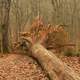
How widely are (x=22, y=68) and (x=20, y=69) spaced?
0.49ft

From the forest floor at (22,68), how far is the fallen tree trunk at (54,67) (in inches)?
15.5

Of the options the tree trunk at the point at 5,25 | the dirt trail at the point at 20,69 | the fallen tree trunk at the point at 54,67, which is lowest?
the dirt trail at the point at 20,69

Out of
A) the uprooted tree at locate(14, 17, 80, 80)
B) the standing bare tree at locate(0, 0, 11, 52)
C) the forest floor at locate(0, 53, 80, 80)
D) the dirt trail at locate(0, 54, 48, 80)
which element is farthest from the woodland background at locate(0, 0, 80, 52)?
the dirt trail at locate(0, 54, 48, 80)

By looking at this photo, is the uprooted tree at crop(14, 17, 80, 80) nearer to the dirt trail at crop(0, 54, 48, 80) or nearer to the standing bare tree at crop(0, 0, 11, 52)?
the dirt trail at crop(0, 54, 48, 80)

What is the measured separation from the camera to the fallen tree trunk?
711cm

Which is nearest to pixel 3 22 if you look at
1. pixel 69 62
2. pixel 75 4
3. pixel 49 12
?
pixel 69 62

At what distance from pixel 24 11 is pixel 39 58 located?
478 inches

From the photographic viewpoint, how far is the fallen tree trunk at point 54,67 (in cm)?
711

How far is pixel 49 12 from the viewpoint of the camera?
70.4ft

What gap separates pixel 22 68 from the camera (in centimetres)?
971

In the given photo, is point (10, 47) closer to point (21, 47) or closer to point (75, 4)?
point (21, 47)

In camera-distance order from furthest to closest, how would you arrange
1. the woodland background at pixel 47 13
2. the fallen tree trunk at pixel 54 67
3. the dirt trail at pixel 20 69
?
the woodland background at pixel 47 13 < the dirt trail at pixel 20 69 < the fallen tree trunk at pixel 54 67

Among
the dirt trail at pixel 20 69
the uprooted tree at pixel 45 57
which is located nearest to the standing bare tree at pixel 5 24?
the uprooted tree at pixel 45 57

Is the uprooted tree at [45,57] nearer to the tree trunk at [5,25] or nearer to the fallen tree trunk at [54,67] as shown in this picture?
the fallen tree trunk at [54,67]
